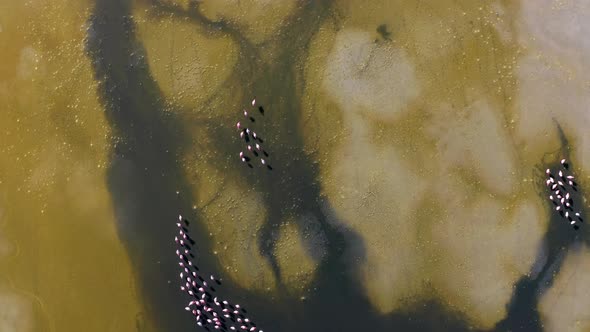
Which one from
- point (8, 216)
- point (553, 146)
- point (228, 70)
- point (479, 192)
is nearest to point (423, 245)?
point (479, 192)

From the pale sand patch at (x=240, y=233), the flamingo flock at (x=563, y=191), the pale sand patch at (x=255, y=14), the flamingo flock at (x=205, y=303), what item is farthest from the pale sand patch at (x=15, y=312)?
the flamingo flock at (x=563, y=191)

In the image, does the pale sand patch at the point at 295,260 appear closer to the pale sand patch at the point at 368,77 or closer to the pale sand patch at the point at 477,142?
the pale sand patch at the point at 368,77

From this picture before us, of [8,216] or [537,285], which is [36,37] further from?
[537,285]

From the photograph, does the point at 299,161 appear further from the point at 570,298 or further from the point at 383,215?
the point at 570,298

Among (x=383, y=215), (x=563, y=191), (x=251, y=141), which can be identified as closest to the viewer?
(x=563, y=191)

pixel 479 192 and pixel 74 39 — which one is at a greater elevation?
pixel 479 192

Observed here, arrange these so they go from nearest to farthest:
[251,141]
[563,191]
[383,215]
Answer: [563,191] < [383,215] < [251,141]

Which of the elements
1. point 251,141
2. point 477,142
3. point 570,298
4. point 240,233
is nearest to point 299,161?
point 251,141
